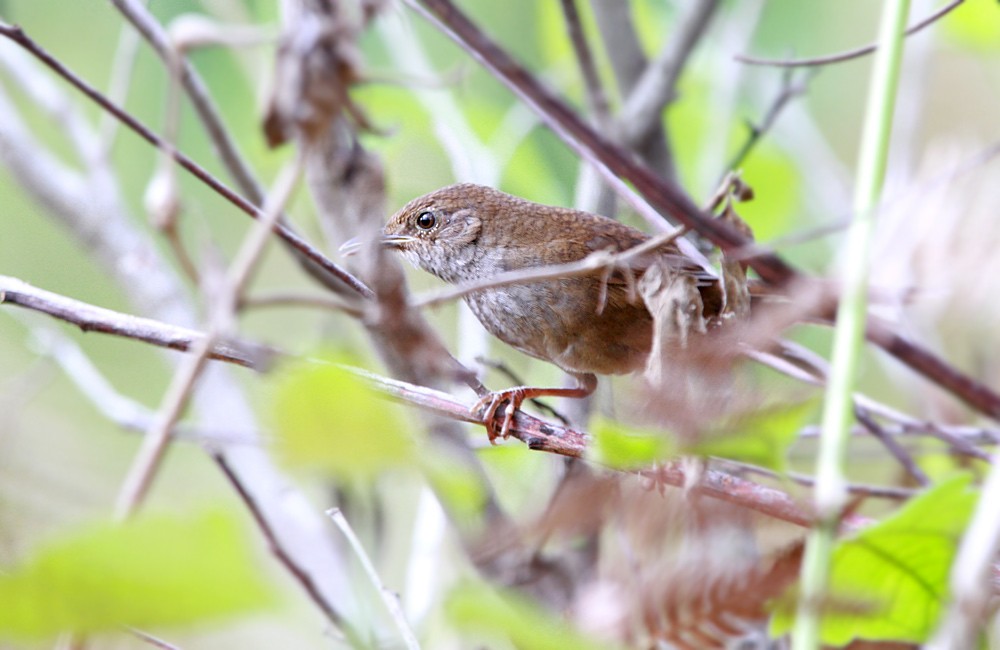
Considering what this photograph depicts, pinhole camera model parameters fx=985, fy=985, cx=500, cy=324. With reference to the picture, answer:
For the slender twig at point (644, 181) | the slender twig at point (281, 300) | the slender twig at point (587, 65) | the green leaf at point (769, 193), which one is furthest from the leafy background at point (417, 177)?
the slender twig at point (281, 300)

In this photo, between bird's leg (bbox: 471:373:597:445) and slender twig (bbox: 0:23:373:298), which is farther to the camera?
bird's leg (bbox: 471:373:597:445)

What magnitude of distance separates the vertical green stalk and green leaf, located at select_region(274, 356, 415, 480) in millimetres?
301

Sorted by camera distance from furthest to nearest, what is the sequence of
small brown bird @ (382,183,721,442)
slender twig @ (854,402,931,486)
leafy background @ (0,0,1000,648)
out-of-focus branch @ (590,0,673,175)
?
out-of-focus branch @ (590,0,673,175) → small brown bird @ (382,183,721,442) → leafy background @ (0,0,1000,648) → slender twig @ (854,402,931,486)

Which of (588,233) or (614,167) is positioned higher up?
(588,233)

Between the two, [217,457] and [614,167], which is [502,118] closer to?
[614,167]

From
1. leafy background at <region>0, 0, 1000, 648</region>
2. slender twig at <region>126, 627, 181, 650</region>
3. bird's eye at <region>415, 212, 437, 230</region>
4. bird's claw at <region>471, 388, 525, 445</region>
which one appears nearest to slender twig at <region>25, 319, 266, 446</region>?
leafy background at <region>0, 0, 1000, 648</region>

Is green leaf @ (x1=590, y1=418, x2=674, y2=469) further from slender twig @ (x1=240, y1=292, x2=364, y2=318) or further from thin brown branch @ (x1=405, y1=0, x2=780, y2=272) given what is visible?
thin brown branch @ (x1=405, y1=0, x2=780, y2=272)

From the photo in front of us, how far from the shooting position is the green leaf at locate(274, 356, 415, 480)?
57 cm

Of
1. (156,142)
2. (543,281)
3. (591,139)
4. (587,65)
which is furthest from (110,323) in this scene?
(587,65)

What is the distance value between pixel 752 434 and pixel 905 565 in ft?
0.88

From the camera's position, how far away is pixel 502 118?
2863mm

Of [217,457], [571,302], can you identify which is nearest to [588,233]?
[571,302]

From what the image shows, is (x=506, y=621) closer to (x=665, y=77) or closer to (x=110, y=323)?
(x=110, y=323)

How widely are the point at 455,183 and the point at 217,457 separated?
1638mm
